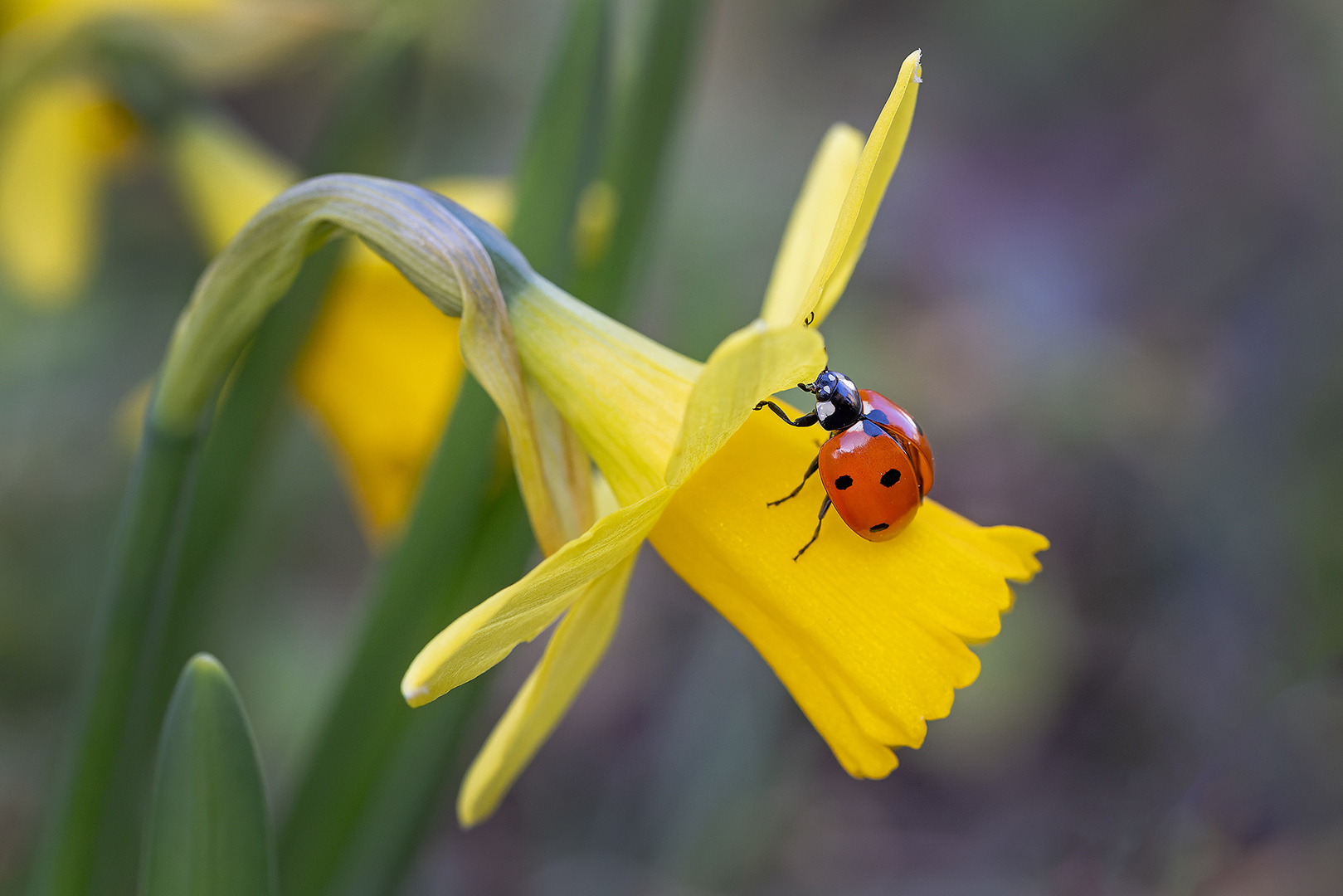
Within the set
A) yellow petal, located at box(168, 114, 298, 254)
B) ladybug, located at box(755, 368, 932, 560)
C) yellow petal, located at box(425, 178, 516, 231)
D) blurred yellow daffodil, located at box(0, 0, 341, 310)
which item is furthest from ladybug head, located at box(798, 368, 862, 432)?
blurred yellow daffodil, located at box(0, 0, 341, 310)

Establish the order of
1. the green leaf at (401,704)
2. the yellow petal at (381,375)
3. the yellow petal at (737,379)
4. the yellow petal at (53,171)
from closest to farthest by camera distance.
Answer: the yellow petal at (737,379)
the green leaf at (401,704)
the yellow petal at (381,375)
the yellow petal at (53,171)

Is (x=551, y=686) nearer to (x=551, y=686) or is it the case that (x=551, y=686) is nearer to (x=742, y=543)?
(x=551, y=686)

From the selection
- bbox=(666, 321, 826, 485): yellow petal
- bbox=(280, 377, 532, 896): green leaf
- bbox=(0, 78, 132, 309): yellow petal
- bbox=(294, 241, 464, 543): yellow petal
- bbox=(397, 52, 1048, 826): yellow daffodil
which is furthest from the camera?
bbox=(0, 78, 132, 309): yellow petal

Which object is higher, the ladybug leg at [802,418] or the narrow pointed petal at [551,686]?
the ladybug leg at [802,418]

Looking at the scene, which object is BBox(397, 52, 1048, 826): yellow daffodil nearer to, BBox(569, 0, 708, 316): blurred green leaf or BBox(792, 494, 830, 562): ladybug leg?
BBox(792, 494, 830, 562): ladybug leg

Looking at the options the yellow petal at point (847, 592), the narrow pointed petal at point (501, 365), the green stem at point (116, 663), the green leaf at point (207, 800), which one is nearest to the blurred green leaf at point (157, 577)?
the green stem at point (116, 663)

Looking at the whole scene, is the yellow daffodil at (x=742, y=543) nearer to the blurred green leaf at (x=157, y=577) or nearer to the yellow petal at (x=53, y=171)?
the blurred green leaf at (x=157, y=577)

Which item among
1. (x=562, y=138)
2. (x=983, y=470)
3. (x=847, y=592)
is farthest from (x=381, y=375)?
(x=983, y=470)
